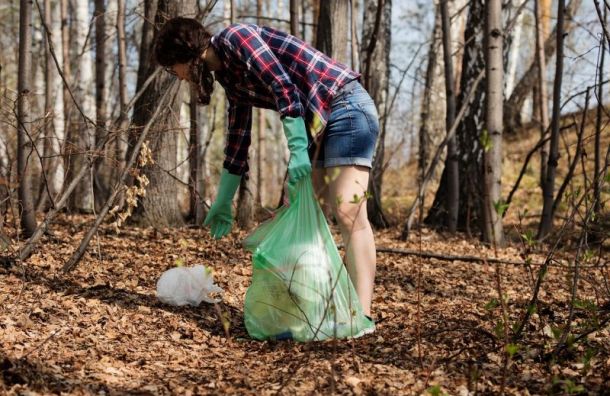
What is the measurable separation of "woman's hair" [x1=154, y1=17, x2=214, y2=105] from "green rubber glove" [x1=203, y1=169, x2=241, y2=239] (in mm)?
588

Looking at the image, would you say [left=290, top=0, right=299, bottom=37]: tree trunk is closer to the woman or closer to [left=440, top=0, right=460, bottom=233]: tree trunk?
[left=440, top=0, right=460, bottom=233]: tree trunk

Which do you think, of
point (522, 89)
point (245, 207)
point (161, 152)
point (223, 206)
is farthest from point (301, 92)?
point (522, 89)

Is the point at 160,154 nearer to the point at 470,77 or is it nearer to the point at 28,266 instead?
the point at 28,266

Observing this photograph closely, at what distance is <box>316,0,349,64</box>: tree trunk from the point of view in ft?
19.4

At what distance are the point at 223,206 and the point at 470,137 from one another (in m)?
4.02

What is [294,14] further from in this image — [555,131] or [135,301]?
[135,301]

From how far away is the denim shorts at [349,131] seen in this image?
115 inches

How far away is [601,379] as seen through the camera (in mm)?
2375

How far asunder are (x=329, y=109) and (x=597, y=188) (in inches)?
45.5

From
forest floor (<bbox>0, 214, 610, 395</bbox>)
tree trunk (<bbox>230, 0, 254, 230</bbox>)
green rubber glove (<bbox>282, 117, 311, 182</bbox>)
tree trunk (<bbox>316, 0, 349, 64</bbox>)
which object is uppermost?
tree trunk (<bbox>316, 0, 349, 64</bbox>)

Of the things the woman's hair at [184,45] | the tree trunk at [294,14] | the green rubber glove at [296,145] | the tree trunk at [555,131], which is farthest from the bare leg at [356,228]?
the tree trunk at [555,131]

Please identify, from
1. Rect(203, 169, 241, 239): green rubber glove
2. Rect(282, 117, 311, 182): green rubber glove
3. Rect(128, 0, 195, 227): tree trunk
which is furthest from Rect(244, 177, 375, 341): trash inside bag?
Rect(128, 0, 195, 227): tree trunk

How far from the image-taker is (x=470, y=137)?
267 inches

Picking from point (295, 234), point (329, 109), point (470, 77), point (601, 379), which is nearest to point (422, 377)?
point (601, 379)
